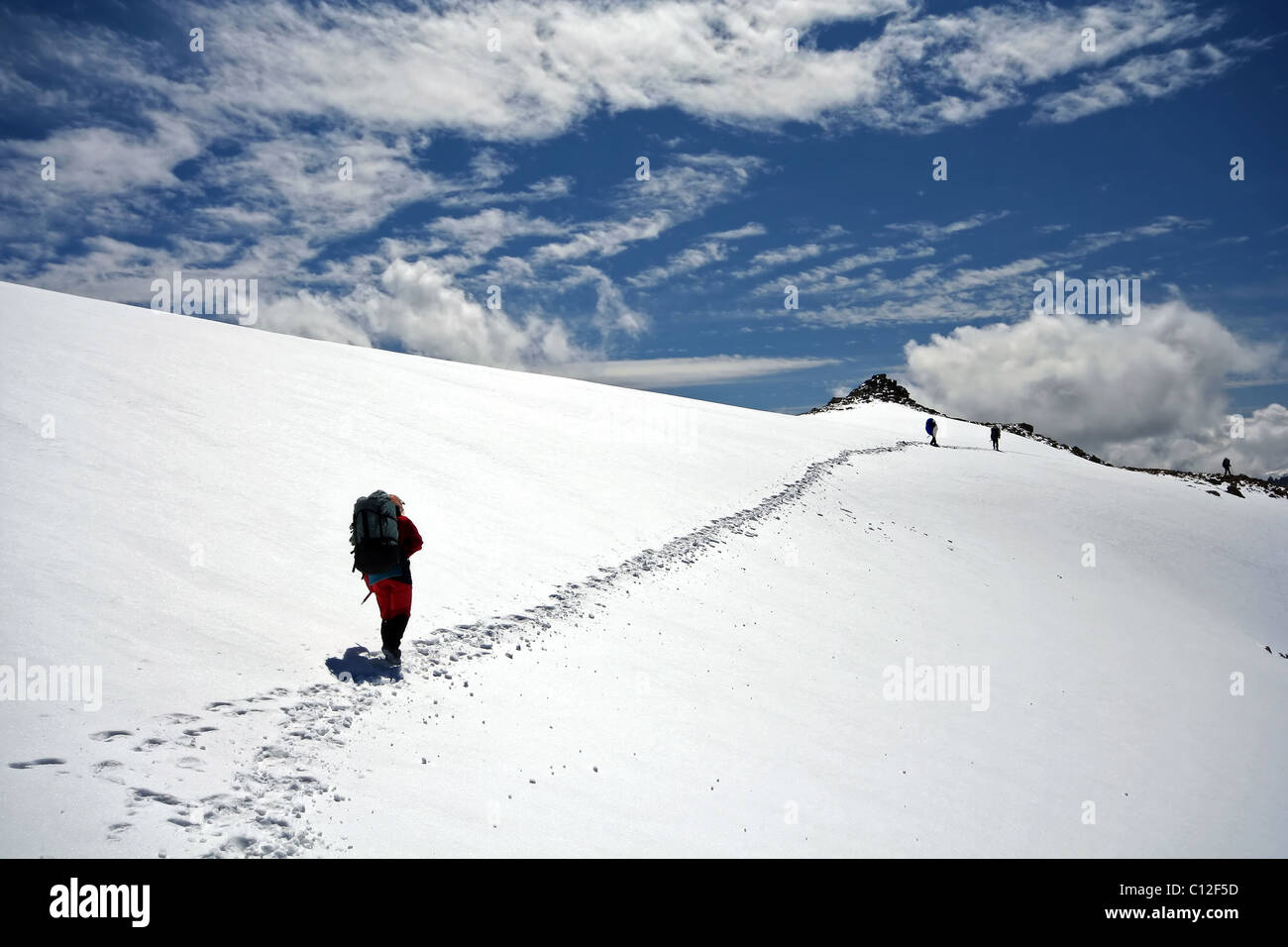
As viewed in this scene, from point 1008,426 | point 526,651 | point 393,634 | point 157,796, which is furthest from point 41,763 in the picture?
point 1008,426

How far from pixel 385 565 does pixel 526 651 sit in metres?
2.78

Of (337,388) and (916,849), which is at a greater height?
(337,388)

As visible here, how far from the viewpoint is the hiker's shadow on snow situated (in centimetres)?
838

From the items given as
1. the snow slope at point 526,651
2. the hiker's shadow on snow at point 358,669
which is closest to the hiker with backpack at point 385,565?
the hiker's shadow on snow at point 358,669

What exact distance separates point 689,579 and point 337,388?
15.3 metres

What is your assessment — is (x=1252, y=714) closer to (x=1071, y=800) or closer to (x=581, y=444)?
(x=1071, y=800)

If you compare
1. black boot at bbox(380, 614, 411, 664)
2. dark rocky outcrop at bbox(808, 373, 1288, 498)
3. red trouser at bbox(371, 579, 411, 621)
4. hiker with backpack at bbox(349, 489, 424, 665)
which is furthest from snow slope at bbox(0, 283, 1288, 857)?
dark rocky outcrop at bbox(808, 373, 1288, 498)

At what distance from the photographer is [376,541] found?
29.4 ft

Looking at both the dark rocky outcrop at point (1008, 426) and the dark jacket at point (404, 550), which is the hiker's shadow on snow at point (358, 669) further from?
the dark rocky outcrop at point (1008, 426)

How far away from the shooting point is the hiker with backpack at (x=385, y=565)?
890 centimetres

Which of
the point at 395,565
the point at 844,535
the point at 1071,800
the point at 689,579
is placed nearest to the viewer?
the point at 395,565
